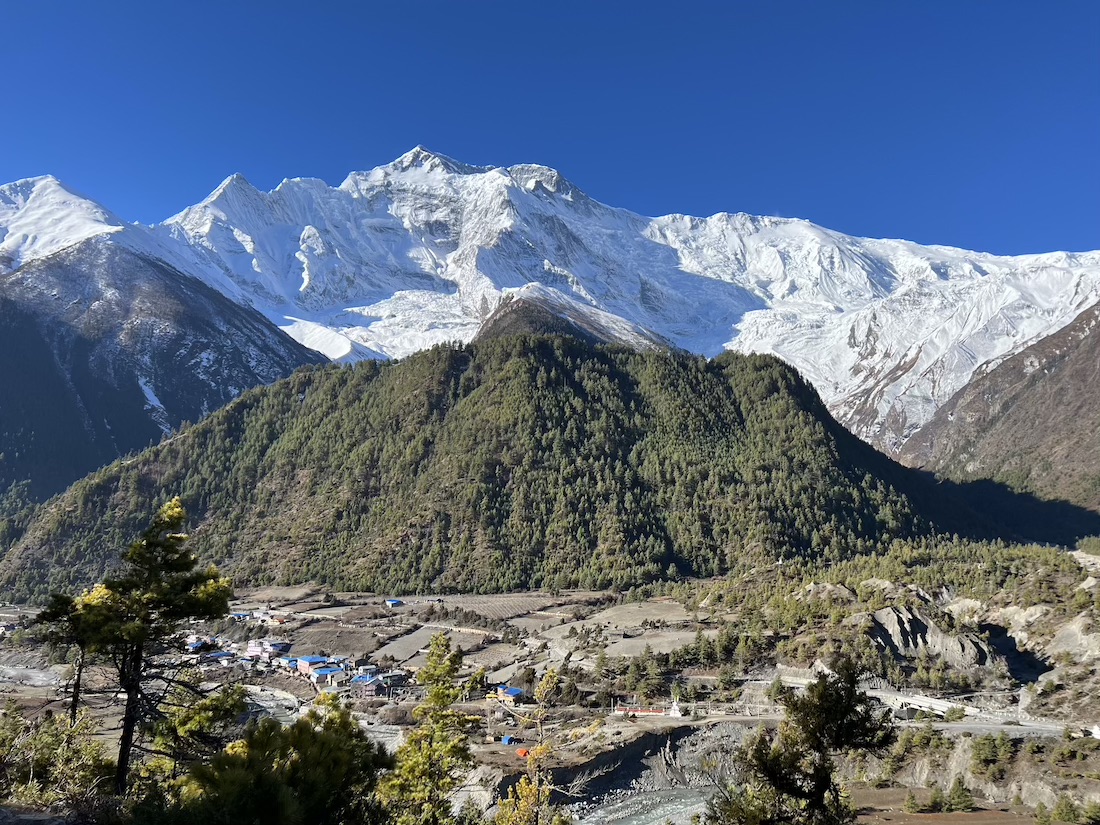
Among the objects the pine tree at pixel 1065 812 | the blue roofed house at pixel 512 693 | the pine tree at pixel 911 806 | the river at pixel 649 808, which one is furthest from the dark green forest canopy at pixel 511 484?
the pine tree at pixel 1065 812

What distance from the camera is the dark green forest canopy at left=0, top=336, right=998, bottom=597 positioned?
141 metres

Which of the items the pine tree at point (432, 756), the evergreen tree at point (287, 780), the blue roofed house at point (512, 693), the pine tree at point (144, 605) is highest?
the pine tree at point (144, 605)

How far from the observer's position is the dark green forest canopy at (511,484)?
14088 cm

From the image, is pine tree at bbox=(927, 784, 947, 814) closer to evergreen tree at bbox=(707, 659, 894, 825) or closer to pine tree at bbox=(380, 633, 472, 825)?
evergreen tree at bbox=(707, 659, 894, 825)

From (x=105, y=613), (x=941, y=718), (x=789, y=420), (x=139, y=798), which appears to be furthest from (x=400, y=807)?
(x=789, y=420)

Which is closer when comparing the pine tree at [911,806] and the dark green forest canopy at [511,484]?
the pine tree at [911,806]

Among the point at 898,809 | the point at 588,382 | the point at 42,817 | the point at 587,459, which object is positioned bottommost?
the point at 898,809

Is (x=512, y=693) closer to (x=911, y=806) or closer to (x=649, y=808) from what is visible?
(x=649, y=808)

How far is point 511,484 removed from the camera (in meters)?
157

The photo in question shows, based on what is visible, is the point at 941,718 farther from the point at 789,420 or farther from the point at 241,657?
the point at 789,420

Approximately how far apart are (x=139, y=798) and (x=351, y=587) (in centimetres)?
12205

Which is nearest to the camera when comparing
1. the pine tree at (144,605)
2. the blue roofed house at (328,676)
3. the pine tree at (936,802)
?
the pine tree at (144,605)

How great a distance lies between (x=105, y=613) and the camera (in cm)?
2145

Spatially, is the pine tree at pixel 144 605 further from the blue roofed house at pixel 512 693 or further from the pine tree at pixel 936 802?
the blue roofed house at pixel 512 693
